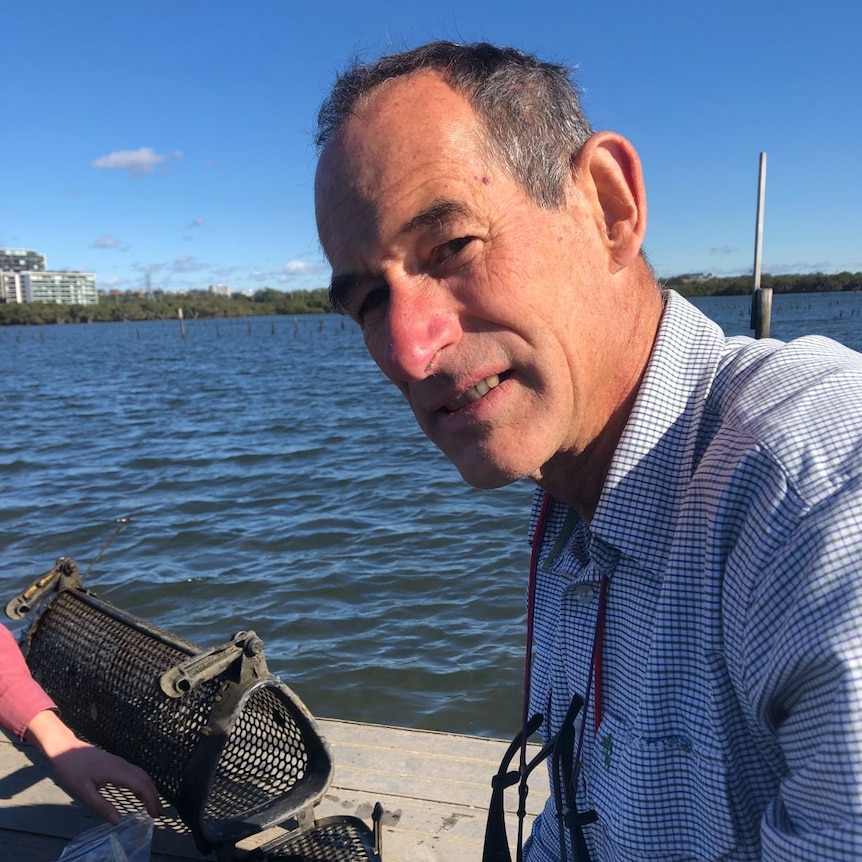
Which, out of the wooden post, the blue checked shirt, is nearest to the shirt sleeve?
the blue checked shirt

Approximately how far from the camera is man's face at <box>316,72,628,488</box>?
139cm

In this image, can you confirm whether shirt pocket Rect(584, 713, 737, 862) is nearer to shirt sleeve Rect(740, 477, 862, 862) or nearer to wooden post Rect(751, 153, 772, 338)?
shirt sleeve Rect(740, 477, 862, 862)

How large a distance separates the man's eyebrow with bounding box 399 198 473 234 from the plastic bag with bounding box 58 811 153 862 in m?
1.87

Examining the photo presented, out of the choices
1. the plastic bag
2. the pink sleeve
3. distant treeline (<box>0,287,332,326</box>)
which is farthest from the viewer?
distant treeline (<box>0,287,332,326</box>)

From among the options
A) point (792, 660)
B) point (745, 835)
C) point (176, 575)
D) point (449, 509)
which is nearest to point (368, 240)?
Answer: point (792, 660)

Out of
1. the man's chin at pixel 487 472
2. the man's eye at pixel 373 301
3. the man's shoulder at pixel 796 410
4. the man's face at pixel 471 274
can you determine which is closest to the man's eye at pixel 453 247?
the man's face at pixel 471 274

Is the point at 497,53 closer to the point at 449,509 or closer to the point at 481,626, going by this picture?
the point at 481,626

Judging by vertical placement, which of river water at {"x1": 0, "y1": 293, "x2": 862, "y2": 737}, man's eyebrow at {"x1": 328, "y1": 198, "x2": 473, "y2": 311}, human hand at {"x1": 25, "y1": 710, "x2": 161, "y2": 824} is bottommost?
river water at {"x1": 0, "y1": 293, "x2": 862, "y2": 737}

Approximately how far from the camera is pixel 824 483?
37.9 inches

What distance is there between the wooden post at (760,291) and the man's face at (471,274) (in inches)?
653

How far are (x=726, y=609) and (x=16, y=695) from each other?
2.46 m

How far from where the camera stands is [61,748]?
2586 mm

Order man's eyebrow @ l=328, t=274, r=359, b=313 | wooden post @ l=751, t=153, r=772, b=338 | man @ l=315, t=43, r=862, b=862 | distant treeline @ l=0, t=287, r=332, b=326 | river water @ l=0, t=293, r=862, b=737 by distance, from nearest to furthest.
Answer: man @ l=315, t=43, r=862, b=862 → man's eyebrow @ l=328, t=274, r=359, b=313 → river water @ l=0, t=293, r=862, b=737 → wooden post @ l=751, t=153, r=772, b=338 → distant treeline @ l=0, t=287, r=332, b=326

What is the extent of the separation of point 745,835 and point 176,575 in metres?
8.58
